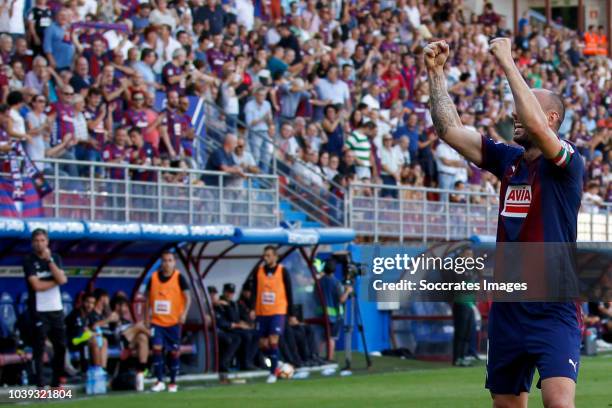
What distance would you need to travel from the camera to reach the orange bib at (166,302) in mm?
18094

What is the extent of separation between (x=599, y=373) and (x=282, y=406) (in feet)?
22.3

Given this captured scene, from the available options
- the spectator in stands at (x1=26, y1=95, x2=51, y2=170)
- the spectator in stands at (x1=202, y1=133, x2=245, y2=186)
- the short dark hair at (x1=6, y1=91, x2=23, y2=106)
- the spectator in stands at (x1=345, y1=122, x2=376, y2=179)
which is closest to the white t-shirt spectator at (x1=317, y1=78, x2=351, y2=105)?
the spectator in stands at (x1=345, y1=122, x2=376, y2=179)

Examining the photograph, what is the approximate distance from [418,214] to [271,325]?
269 inches

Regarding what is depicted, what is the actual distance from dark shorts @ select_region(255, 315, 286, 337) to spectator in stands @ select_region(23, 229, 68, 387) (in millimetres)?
3803

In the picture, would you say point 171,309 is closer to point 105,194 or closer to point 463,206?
point 105,194

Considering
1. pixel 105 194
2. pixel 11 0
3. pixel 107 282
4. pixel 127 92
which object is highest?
pixel 11 0

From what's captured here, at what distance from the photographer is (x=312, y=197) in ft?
78.2

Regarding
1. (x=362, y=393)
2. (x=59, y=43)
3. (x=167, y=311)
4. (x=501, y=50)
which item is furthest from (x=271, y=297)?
(x=501, y=50)

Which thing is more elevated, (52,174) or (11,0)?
(11,0)

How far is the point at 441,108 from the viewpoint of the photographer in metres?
7.55

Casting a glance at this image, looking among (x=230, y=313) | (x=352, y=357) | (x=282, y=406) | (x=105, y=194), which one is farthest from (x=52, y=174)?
(x=352, y=357)

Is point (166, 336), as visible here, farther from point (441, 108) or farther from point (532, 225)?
point (532, 225)

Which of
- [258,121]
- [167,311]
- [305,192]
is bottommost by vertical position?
[167,311]

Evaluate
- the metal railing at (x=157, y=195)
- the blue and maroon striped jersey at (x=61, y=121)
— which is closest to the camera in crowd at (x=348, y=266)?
the metal railing at (x=157, y=195)
